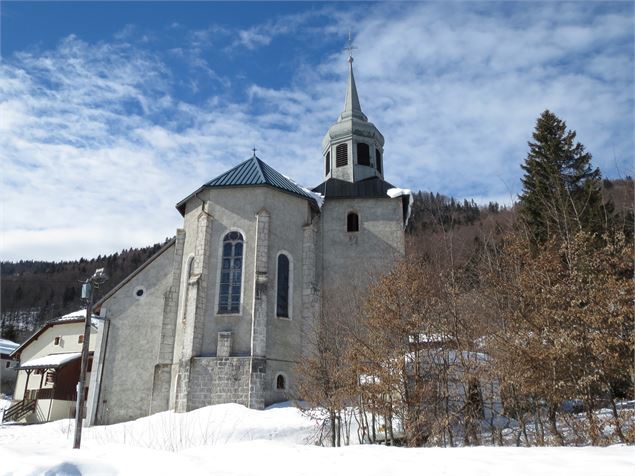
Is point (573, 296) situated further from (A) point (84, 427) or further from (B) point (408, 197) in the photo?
(A) point (84, 427)

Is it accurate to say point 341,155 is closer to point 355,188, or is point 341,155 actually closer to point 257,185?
point 355,188

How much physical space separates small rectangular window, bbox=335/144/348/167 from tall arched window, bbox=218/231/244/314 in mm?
9804

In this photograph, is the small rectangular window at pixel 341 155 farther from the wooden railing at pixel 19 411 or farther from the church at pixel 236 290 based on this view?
the wooden railing at pixel 19 411

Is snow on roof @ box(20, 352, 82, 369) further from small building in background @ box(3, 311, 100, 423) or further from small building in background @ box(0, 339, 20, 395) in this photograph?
small building in background @ box(0, 339, 20, 395)

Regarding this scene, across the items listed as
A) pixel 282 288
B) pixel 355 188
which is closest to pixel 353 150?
pixel 355 188

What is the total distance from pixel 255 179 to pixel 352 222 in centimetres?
628

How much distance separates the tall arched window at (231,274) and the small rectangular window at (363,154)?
34.6 feet

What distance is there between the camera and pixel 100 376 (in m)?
24.3

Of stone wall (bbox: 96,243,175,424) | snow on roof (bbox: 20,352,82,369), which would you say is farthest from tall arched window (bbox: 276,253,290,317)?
snow on roof (bbox: 20,352,82,369)

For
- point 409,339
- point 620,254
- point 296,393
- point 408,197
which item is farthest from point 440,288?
point 408,197

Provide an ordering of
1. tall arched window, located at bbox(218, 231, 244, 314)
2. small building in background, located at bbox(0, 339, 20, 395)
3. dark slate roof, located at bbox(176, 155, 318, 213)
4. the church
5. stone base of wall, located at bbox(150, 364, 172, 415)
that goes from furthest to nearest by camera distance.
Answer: small building in background, located at bbox(0, 339, 20, 395) < dark slate roof, located at bbox(176, 155, 318, 213) < tall arched window, located at bbox(218, 231, 244, 314) < stone base of wall, located at bbox(150, 364, 172, 415) < the church

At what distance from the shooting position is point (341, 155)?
103 feet

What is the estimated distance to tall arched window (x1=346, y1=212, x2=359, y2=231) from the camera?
2800 centimetres

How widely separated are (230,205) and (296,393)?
8792mm
